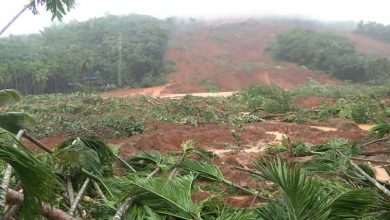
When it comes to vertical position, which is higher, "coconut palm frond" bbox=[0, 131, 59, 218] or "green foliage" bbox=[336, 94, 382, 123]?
"coconut palm frond" bbox=[0, 131, 59, 218]

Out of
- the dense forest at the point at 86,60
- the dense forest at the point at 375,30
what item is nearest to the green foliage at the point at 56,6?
the dense forest at the point at 86,60

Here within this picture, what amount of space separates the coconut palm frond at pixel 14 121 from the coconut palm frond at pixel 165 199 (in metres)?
1.47

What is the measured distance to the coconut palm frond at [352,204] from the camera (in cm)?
286

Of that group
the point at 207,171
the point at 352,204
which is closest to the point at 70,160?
the point at 207,171

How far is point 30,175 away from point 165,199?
4.50 ft

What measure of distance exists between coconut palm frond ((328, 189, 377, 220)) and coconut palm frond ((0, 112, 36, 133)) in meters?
2.94

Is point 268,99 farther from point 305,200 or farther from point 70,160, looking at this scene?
point 305,200

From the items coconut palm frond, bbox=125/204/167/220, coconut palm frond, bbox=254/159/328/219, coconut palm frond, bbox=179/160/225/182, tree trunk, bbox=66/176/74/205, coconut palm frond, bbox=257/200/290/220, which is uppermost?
coconut palm frond, bbox=254/159/328/219

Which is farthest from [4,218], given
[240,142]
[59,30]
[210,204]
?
[59,30]

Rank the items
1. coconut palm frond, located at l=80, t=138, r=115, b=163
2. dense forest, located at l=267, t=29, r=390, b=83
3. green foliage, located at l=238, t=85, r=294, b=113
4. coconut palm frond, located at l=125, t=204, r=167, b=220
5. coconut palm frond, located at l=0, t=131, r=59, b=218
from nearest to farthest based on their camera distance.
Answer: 1. coconut palm frond, located at l=0, t=131, r=59, b=218
2. coconut palm frond, located at l=125, t=204, r=167, b=220
3. coconut palm frond, located at l=80, t=138, r=115, b=163
4. green foliage, located at l=238, t=85, r=294, b=113
5. dense forest, located at l=267, t=29, r=390, b=83

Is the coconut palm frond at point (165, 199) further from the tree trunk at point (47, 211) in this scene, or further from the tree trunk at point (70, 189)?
the tree trunk at point (47, 211)

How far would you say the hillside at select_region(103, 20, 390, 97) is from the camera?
39781 millimetres

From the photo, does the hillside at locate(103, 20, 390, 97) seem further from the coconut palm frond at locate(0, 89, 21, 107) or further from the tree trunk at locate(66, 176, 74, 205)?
the tree trunk at locate(66, 176, 74, 205)

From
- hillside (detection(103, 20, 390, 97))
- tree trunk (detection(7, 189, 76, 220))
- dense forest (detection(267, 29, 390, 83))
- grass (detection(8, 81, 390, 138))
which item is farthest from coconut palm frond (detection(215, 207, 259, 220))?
dense forest (detection(267, 29, 390, 83))
